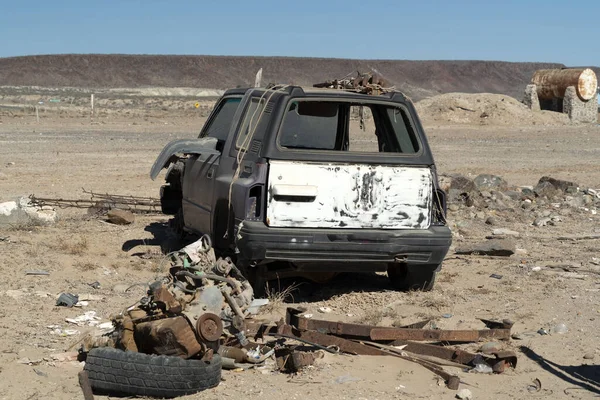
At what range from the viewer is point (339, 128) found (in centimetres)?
949

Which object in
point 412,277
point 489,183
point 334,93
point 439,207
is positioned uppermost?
point 334,93

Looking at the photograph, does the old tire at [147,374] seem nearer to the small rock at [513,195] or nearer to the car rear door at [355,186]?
the car rear door at [355,186]

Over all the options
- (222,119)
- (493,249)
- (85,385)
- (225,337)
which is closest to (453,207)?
(493,249)

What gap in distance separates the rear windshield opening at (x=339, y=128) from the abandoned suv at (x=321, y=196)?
0.01m

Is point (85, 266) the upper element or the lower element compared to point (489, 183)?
lower

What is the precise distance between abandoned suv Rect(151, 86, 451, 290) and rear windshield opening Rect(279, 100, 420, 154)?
0.5 inches

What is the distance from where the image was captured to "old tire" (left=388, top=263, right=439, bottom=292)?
28.1 feet

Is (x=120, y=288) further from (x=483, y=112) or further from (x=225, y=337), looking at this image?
(x=483, y=112)

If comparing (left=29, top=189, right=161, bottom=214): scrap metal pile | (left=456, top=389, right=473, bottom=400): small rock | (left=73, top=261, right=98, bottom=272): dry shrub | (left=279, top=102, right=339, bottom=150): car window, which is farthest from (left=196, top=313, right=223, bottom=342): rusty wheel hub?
(left=29, top=189, right=161, bottom=214): scrap metal pile

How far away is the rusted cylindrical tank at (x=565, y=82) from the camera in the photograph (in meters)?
38.8

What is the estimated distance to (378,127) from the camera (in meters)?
8.84

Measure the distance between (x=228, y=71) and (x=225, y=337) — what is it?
12244 cm

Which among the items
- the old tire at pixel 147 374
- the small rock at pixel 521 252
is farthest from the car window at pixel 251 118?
the small rock at pixel 521 252

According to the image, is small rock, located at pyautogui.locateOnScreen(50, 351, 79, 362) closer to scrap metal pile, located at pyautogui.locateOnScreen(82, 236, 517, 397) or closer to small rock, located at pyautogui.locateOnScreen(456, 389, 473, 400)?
scrap metal pile, located at pyautogui.locateOnScreen(82, 236, 517, 397)
